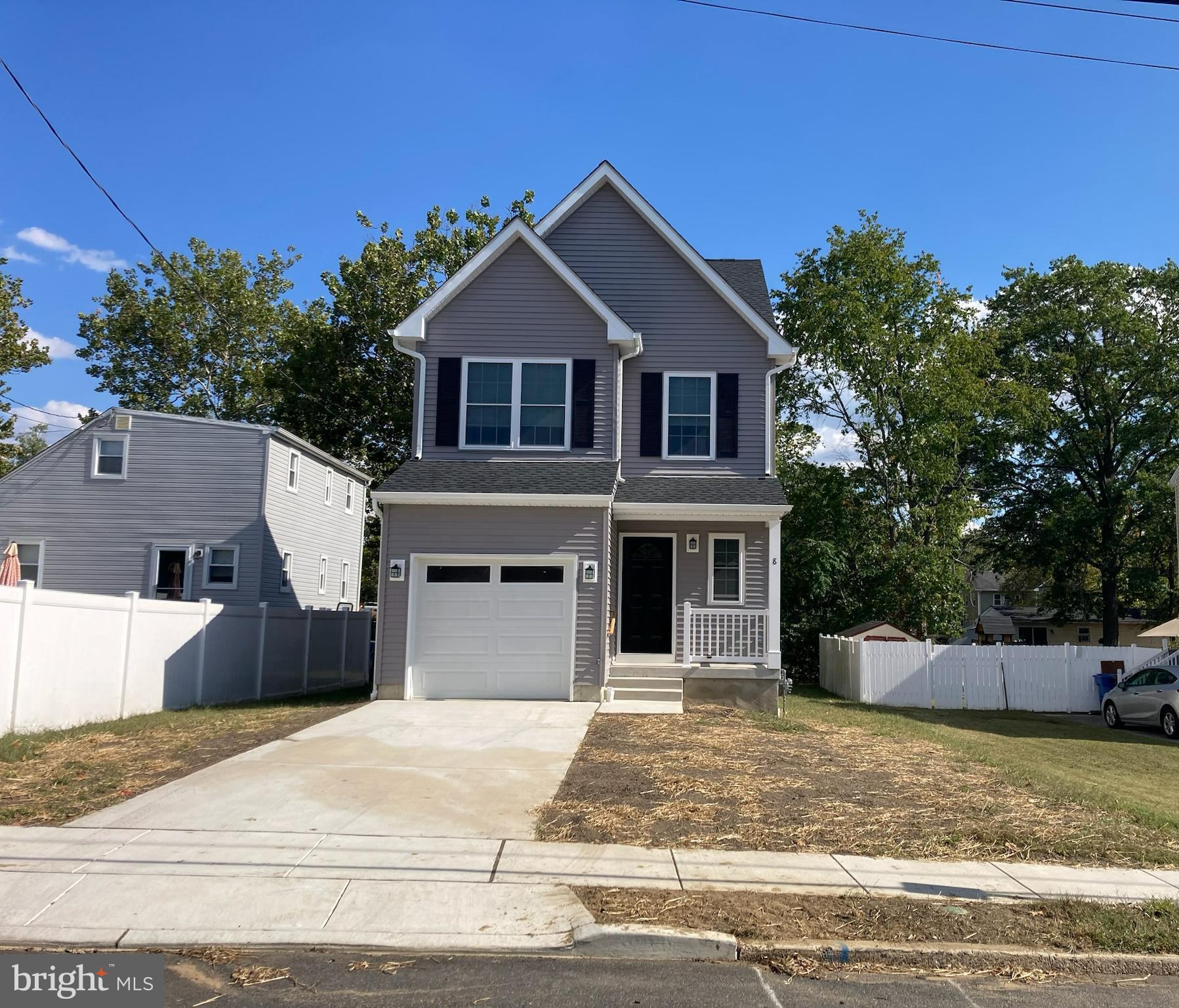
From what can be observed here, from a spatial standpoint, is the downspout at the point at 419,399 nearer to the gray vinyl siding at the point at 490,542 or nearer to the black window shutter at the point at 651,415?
the gray vinyl siding at the point at 490,542

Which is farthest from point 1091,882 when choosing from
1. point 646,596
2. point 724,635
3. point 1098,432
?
point 1098,432

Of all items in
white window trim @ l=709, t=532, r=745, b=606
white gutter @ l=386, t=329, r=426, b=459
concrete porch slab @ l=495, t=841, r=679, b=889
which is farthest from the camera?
white window trim @ l=709, t=532, r=745, b=606

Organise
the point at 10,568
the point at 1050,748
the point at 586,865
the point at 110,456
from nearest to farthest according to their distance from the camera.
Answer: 1. the point at 586,865
2. the point at 1050,748
3. the point at 10,568
4. the point at 110,456

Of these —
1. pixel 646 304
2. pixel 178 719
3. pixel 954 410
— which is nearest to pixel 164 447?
pixel 178 719

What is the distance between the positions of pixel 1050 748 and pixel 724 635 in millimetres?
5406

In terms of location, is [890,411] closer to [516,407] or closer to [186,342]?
[516,407]

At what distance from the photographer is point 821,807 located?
27.8ft

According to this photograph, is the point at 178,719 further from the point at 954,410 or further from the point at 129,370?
the point at 129,370

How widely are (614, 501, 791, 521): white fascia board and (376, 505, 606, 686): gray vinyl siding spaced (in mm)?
1260

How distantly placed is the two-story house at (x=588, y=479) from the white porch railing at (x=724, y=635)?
0.03 m

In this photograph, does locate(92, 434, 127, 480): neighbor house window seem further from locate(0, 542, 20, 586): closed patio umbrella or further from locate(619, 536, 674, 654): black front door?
locate(619, 536, 674, 654): black front door

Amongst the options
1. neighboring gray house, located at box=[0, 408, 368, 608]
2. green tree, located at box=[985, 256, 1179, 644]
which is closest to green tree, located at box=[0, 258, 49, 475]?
neighboring gray house, located at box=[0, 408, 368, 608]

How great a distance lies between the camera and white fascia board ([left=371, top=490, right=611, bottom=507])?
15.2 meters

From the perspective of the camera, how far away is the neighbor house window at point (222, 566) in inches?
866
